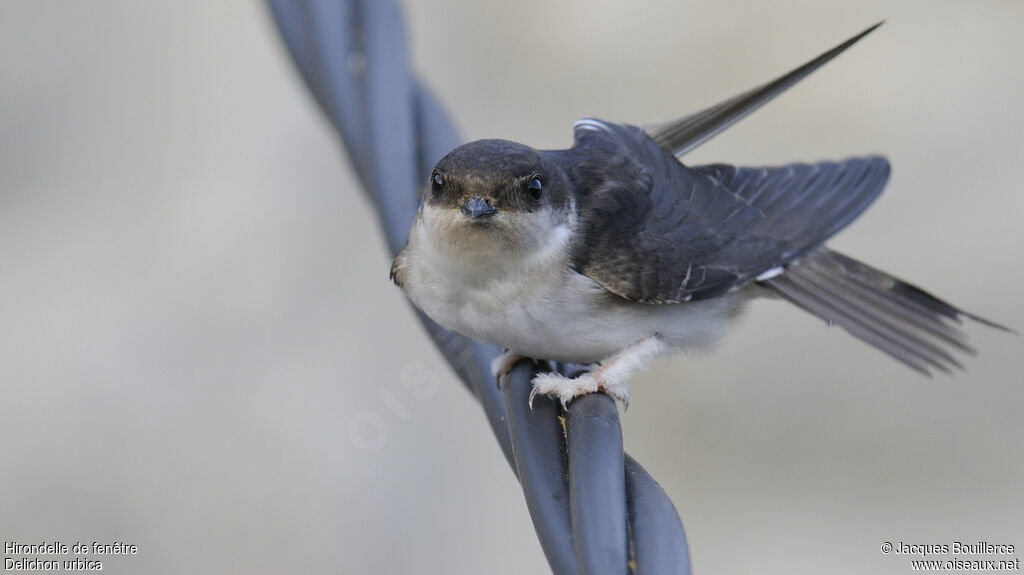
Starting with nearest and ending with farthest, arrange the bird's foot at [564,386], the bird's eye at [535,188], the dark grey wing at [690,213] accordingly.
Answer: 1. the bird's foot at [564,386]
2. the bird's eye at [535,188]
3. the dark grey wing at [690,213]

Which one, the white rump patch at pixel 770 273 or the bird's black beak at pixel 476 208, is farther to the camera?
the white rump patch at pixel 770 273

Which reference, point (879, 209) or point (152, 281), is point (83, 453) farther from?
point (879, 209)

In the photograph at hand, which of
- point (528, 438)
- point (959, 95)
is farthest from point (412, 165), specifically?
point (959, 95)

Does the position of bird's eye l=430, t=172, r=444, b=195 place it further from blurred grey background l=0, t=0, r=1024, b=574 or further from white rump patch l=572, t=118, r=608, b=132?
blurred grey background l=0, t=0, r=1024, b=574

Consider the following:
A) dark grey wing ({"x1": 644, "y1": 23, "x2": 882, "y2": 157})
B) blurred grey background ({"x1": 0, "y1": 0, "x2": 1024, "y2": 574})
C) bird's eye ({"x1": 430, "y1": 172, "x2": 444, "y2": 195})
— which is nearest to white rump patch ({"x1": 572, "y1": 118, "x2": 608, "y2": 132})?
dark grey wing ({"x1": 644, "y1": 23, "x2": 882, "y2": 157})

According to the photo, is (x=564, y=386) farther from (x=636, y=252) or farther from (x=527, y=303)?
(x=636, y=252)

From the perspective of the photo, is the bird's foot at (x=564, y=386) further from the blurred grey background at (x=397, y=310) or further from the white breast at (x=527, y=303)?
the blurred grey background at (x=397, y=310)

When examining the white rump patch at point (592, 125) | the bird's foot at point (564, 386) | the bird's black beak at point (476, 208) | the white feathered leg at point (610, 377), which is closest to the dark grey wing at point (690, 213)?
the white rump patch at point (592, 125)
